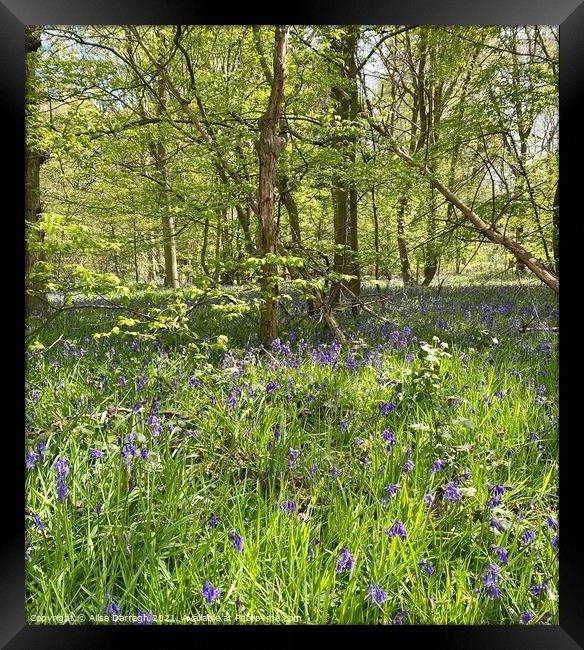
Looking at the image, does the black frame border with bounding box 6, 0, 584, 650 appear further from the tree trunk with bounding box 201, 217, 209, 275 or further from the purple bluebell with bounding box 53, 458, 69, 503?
the tree trunk with bounding box 201, 217, 209, 275

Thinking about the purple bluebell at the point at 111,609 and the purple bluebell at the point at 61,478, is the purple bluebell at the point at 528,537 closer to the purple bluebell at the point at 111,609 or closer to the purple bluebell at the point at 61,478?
the purple bluebell at the point at 111,609

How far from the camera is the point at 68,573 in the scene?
1.35 m

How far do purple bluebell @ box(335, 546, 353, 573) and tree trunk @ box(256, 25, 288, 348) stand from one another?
6.56 ft

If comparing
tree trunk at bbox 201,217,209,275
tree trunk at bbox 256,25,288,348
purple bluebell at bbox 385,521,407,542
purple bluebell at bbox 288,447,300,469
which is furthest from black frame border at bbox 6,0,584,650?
tree trunk at bbox 256,25,288,348

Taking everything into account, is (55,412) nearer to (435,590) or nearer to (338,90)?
(435,590)

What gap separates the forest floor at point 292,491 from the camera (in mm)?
1312

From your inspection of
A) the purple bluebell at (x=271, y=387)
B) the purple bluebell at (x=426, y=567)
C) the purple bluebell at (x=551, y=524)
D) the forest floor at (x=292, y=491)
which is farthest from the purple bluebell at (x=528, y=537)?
the purple bluebell at (x=271, y=387)

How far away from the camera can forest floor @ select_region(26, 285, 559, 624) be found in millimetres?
1312

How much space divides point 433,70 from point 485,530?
3791mm

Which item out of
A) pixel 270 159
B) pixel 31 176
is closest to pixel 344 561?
pixel 270 159

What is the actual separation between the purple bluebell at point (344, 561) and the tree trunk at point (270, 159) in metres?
2.00

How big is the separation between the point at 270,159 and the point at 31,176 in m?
2.05

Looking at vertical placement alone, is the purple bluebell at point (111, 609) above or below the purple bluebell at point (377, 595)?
below
